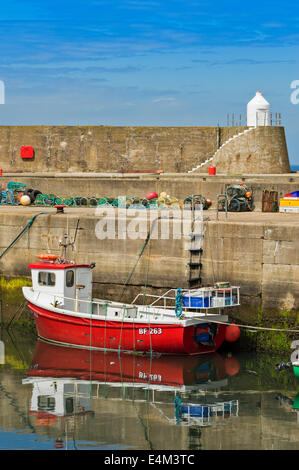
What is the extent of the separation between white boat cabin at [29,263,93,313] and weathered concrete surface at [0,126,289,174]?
1177 centimetres

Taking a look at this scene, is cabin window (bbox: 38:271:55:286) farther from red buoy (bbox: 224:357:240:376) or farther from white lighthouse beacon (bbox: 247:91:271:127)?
white lighthouse beacon (bbox: 247:91:271:127)

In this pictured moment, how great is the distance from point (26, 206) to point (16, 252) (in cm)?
441

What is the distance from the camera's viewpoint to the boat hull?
16.3 m

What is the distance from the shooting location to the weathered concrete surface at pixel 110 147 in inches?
1195

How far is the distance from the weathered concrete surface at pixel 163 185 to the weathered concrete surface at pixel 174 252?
1880mm

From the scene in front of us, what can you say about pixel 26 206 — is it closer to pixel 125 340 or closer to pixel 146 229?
pixel 146 229

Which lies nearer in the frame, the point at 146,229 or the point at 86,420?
the point at 86,420

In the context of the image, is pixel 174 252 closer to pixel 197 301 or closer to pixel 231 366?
pixel 197 301

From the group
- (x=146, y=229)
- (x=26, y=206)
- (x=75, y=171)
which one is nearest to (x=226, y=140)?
(x=75, y=171)

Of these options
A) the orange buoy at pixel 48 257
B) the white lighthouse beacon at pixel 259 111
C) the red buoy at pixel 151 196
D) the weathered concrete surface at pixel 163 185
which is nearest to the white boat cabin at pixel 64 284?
the orange buoy at pixel 48 257

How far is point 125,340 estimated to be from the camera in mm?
16797

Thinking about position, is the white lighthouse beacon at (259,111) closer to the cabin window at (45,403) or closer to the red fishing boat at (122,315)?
the red fishing boat at (122,315)

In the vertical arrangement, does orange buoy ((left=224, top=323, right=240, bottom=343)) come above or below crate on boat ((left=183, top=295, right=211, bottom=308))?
below

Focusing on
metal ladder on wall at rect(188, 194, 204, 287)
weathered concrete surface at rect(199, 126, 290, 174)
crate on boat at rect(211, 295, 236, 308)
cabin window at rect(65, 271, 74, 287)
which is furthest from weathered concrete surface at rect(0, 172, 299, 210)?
cabin window at rect(65, 271, 74, 287)
